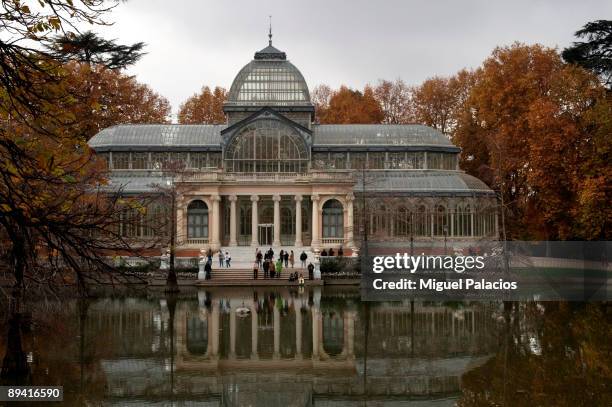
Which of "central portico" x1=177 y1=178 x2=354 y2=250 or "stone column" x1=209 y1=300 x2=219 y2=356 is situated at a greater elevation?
"central portico" x1=177 y1=178 x2=354 y2=250

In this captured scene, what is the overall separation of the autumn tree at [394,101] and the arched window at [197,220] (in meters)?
39.2

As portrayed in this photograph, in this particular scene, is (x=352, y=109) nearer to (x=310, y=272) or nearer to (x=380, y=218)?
(x=380, y=218)

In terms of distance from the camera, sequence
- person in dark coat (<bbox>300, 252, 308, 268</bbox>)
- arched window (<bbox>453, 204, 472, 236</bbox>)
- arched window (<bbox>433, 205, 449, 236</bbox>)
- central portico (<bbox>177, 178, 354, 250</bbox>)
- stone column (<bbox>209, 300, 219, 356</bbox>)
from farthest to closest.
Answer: arched window (<bbox>453, 204, 472, 236</bbox>) < arched window (<bbox>433, 205, 449, 236</bbox>) < central portico (<bbox>177, 178, 354, 250</bbox>) < person in dark coat (<bbox>300, 252, 308, 268</bbox>) < stone column (<bbox>209, 300, 219, 356</bbox>)

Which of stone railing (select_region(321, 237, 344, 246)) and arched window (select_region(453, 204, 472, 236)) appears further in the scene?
arched window (select_region(453, 204, 472, 236))

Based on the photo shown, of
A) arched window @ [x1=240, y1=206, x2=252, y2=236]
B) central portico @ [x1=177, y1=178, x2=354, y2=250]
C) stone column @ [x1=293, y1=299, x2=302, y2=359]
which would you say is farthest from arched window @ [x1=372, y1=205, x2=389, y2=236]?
stone column @ [x1=293, y1=299, x2=302, y2=359]

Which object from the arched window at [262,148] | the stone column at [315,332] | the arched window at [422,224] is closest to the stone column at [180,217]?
the arched window at [262,148]

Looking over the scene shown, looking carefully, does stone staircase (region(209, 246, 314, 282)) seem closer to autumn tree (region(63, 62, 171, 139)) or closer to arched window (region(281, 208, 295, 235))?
arched window (region(281, 208, 295, 235))

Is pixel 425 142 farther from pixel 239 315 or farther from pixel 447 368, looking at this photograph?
pixel 447 368

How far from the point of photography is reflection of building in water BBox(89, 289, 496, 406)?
1880 centimetres

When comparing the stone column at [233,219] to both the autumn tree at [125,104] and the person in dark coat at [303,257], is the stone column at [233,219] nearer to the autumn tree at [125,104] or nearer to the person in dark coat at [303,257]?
the person in dark coat at [303,257]

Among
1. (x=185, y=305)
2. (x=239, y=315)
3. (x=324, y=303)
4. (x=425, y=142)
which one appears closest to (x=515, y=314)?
(x=324, y=303)

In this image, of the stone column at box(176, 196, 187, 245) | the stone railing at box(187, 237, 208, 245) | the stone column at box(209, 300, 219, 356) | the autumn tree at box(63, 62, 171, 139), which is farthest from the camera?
the autumn tree at box(63, 62, 171, 139)

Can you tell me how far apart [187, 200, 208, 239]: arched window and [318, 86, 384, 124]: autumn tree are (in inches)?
1340

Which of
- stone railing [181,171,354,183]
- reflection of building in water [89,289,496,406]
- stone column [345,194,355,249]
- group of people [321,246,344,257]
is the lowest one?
reflection of building in water [89,289,496,406]
